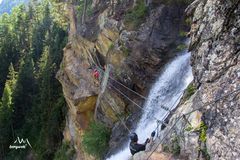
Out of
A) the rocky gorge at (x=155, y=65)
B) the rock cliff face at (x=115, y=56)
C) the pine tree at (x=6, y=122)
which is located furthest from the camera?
the pine tree at (x=6, y=122)

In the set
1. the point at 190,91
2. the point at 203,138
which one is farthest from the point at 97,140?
the point at 203,138

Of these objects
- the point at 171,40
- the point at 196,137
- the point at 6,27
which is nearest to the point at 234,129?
the point at 196,137

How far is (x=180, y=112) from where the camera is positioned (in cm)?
1210

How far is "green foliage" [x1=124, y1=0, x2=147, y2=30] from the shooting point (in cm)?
2125

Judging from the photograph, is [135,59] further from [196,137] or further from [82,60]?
[196,137]

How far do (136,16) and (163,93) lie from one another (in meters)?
5.46

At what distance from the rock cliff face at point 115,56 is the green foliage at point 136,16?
185 mm

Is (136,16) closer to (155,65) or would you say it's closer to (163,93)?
(155,65)

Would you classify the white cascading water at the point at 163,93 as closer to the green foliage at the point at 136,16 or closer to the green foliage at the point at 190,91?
the green foliage at the point at 190,91

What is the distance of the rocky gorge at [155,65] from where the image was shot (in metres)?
9.70

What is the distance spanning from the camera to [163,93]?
18.4 meters

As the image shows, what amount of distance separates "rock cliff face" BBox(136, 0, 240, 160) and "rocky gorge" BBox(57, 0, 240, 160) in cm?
2
